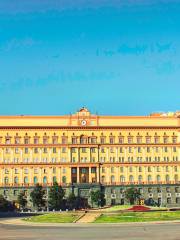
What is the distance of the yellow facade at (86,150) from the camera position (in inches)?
4892

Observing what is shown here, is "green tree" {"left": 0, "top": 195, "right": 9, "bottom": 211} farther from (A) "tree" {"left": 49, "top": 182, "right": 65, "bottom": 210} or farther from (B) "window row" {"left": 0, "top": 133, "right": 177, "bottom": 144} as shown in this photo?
(B) "window row" {"left": 0, "top": 133, "right": 177, "bottom": 144}

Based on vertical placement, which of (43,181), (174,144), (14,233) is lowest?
(14,233)

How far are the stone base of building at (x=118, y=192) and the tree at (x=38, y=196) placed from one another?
222 inches

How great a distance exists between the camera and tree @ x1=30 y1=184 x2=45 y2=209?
373ft

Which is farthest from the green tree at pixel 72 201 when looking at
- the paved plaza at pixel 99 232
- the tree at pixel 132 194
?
the paved plaza at pixel 99 232

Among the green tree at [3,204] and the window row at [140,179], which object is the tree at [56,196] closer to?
the green tree at [3,204]

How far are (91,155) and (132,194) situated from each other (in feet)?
55.5

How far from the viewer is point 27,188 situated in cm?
12238

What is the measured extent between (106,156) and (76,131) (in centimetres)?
1121

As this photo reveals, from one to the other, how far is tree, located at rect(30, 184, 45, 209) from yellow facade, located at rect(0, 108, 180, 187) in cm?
813

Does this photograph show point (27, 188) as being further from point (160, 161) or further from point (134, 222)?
point (134, 222)

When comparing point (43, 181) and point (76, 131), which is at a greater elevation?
point (76, 131)

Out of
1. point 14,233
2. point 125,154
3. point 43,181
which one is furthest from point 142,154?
point 14,233

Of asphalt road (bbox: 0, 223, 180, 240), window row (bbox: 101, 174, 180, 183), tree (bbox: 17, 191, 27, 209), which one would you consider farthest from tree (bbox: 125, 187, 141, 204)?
asphalt road (bbox: 0, 223, 180, 240)
